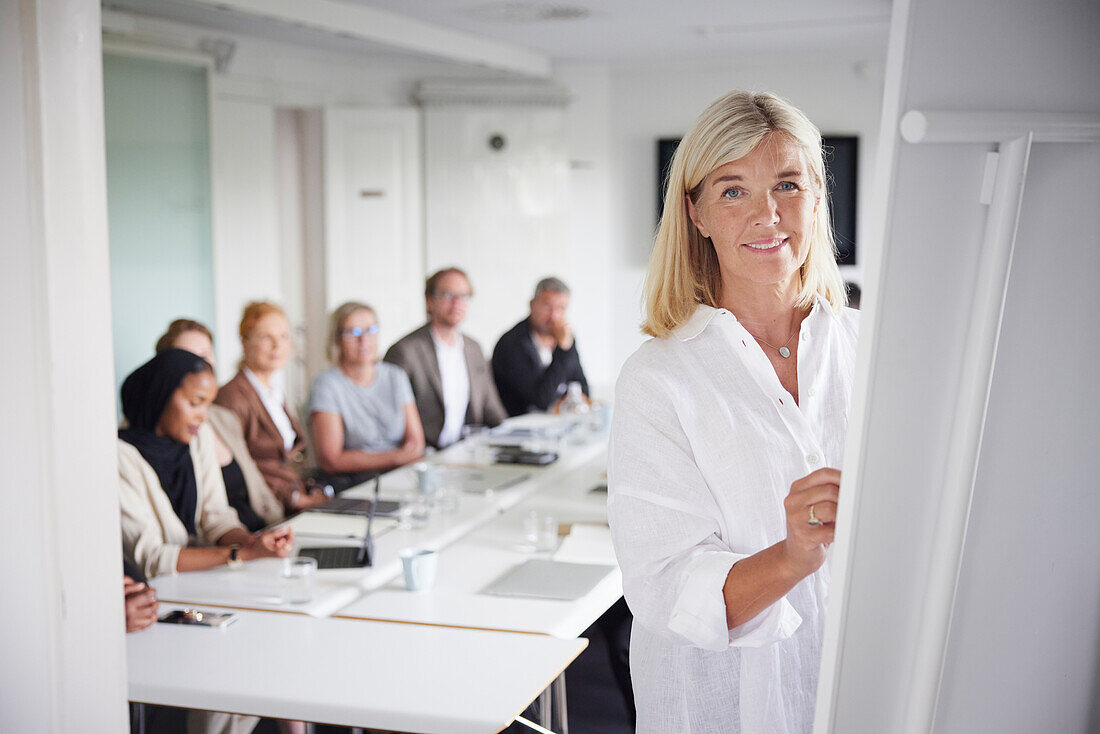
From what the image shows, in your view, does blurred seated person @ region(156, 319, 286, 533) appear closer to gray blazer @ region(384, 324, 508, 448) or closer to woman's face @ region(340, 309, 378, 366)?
woman's face @ region(340, 309, 378, 366)

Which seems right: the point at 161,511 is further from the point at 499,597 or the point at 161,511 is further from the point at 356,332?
the point at 356,332

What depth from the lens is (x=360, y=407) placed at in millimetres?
4508

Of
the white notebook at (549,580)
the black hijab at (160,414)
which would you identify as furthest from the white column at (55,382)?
the black hijab at (160,414)

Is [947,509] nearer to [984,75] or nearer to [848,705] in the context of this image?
[848,705]

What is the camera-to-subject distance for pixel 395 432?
4.64m

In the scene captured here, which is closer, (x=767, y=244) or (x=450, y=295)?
(x=767, y=244)

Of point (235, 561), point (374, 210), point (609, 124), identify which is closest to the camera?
point (235, 561)

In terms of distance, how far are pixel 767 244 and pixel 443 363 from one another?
12.6 ft

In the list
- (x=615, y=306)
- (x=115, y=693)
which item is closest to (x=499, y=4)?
(x=615, y=306)

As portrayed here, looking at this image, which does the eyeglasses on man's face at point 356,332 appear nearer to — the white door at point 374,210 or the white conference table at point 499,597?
the white conference table at point 499,597

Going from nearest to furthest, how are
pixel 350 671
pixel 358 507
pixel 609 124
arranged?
pixel 350 671 → pixel 358 507 → pixel 609 124

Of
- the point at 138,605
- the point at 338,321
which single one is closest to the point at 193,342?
the point at 338,321

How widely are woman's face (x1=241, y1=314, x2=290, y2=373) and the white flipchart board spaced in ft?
11.4

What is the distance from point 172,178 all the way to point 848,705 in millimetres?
→ 5853
